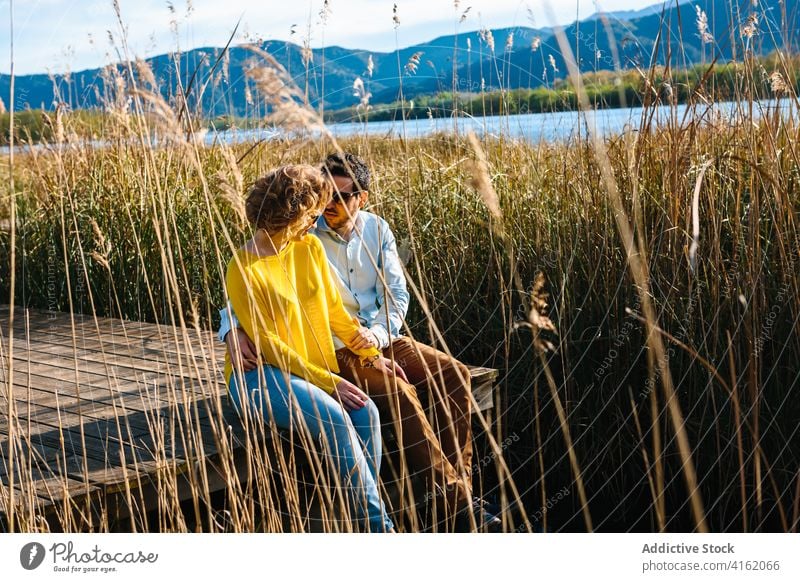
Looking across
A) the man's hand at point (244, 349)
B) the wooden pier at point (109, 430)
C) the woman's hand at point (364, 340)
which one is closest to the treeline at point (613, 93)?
the woman's hand at point (364, 340)

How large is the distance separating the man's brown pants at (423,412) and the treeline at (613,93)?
0.74 m

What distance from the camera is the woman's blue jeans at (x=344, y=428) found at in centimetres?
218

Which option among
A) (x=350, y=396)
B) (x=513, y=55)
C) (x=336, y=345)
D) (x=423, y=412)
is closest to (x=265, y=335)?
(x=350, y=396)

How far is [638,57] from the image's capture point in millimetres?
2865

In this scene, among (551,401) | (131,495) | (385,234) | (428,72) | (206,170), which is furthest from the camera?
(206,170)

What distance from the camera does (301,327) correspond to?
2.38 metres

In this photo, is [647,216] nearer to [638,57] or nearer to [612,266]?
[612,266]

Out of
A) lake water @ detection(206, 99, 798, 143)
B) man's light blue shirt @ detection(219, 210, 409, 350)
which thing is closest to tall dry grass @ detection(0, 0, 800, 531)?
lake water @ detection(206, 99, 798, 143)

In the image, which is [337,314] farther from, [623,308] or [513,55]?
[513,55]

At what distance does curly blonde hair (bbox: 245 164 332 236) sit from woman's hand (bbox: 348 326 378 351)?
1.10 ft

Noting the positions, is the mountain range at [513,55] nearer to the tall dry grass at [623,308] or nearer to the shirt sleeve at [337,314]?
the tall dry grass at [623,308]

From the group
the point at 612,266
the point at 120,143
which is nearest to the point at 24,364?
the point at 120,143

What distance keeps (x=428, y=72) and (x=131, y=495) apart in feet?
6.53

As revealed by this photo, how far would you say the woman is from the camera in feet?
7.32
